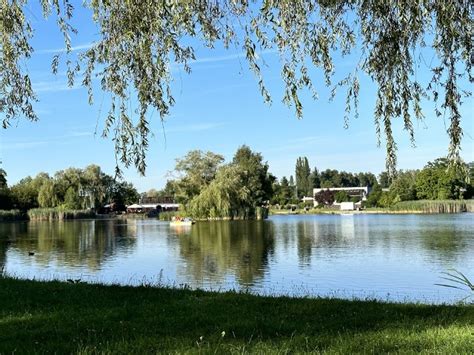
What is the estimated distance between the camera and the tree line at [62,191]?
7756 centimetres

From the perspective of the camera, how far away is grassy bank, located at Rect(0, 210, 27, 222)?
228 ft

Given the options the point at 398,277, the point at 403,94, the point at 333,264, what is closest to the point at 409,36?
the point at 403,94

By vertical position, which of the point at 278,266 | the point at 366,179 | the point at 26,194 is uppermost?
the point at 366,179

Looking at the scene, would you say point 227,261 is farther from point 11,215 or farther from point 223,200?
point 11,215

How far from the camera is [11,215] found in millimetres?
70938

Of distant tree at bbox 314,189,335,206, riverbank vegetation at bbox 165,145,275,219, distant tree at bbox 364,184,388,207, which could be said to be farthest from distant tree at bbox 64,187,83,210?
distant tree at bbox 314,189,335,206

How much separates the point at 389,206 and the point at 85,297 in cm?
8541

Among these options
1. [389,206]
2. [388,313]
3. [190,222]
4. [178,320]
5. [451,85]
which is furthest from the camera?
[389,206]

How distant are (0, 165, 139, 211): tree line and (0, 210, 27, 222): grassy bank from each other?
13.1 ft

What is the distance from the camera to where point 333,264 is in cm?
1695

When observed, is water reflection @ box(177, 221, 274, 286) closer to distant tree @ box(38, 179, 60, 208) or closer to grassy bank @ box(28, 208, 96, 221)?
grassy bank @ box(28, 208, 96, 221)

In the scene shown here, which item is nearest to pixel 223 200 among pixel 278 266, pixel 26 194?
pixel 278 266

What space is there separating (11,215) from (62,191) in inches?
417

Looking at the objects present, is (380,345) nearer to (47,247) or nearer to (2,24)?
(2,24)
